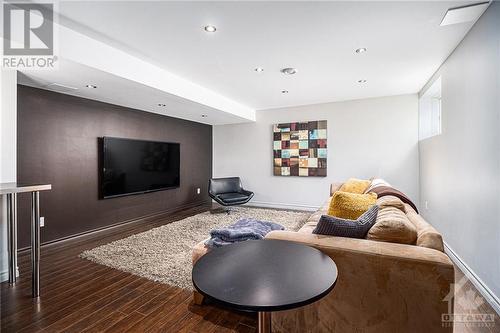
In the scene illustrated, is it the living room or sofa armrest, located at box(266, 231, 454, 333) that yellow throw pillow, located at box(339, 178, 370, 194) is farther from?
sofa armrest, located at box(266, 231, 454, 333)

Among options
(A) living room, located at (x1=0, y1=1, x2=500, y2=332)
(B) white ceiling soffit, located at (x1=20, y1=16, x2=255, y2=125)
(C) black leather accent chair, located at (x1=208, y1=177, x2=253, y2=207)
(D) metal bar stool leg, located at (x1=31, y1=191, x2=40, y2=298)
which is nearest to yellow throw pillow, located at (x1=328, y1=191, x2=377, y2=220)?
(A) living room, located at (x1=0, y1=1, x2=500, y2=332)

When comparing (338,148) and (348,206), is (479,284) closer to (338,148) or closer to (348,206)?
(348,206)

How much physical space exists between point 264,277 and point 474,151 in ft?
7.94

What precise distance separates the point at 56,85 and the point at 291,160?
14.0 feet

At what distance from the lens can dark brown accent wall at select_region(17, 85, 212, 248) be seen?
306cm

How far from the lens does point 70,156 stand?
3.53 meters

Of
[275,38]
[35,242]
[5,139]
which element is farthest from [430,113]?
[5,139]

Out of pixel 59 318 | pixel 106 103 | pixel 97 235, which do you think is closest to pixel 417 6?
pixel 59 318

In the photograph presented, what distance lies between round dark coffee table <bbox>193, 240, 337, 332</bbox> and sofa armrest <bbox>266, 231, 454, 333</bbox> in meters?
0.28

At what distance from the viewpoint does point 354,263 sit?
141 cm

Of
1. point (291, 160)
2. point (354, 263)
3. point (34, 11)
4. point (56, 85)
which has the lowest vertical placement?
point (354, 263)

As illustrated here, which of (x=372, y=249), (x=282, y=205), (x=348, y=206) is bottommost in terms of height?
(x=282, y=205)

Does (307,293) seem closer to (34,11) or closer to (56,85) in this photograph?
(34,11)

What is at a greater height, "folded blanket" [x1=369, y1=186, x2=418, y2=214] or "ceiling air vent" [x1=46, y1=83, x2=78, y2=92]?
"ceiling air vent" [x1=46, y1=83, x2=78, y2=92]
